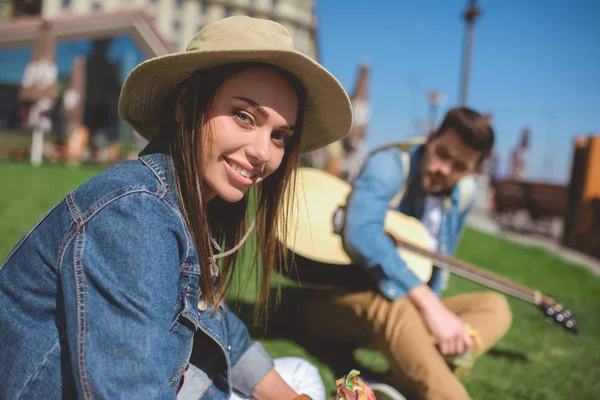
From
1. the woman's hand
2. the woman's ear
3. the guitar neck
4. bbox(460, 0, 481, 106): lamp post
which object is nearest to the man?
the guitar neck

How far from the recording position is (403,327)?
2215 millimetres

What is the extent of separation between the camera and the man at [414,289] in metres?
2.17

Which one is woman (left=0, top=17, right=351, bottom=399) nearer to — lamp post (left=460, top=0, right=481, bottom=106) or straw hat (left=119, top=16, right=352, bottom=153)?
straw hat (left=119, top=16, right=352, bottom=153)

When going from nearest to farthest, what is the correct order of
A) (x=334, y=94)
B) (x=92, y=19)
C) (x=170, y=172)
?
(x=170, y=172) < (x=334, y=94) < (x=92, y=19)

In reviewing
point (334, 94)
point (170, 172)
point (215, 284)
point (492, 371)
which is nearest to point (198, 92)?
point (170, 172)

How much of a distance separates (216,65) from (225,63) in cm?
3

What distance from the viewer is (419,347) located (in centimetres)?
211

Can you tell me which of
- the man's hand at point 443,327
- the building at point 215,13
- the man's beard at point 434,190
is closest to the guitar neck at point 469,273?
the man's beard at point 434,190

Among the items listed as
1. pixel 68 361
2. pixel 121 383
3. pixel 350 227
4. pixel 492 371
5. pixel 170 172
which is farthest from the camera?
pixel 492 371

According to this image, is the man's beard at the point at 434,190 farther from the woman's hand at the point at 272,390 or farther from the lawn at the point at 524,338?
the woman's hand at the point at 272,390

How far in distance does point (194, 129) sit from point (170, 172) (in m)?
0.13

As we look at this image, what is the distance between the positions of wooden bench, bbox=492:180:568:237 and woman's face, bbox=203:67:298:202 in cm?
1036

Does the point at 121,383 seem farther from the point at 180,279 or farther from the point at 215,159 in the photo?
the point at 215,159

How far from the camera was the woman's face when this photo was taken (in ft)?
4.27
